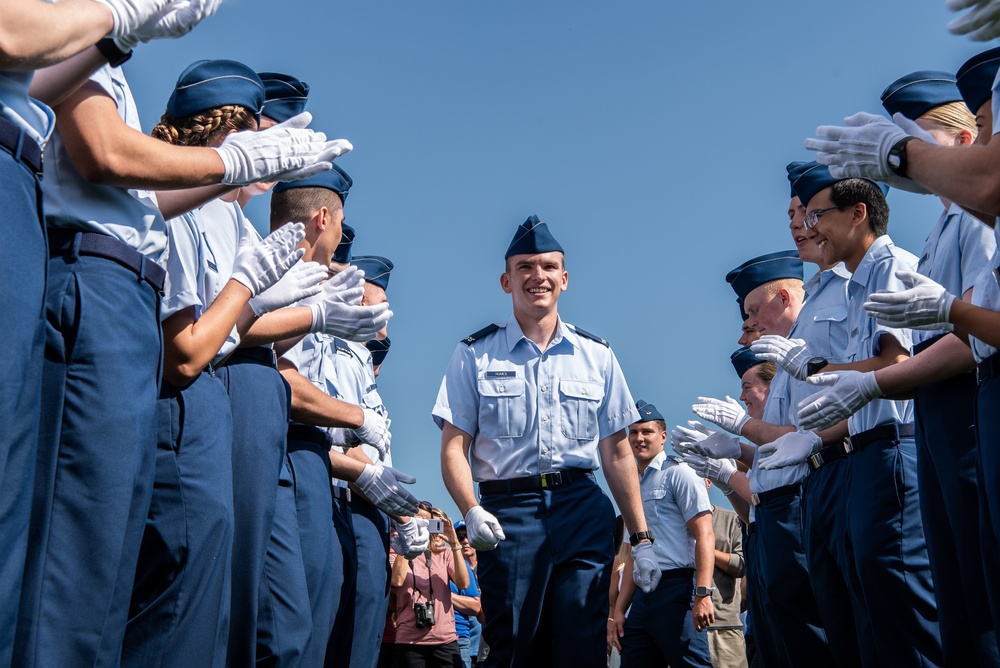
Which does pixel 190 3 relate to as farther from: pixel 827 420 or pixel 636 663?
pixel 636 663

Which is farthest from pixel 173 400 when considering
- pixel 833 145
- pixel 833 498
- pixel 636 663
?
pixel 636 663

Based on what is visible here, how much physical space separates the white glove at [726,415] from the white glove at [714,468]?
3.11 ft

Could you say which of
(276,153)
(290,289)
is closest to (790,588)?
(290,289)

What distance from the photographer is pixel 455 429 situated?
599 cm

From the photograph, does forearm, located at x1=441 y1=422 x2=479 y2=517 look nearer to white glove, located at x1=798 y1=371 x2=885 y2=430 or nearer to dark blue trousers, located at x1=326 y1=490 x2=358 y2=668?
dark blue trousers, located at x1=326 y1=490 x2=358 y2=668

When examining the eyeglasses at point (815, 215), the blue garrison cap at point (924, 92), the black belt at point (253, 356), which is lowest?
the black belt at point (253, 356)

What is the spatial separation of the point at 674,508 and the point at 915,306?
5273mm

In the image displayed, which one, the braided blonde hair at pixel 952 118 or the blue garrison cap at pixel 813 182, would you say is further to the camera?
the blue garrison cap at pixel 813 182

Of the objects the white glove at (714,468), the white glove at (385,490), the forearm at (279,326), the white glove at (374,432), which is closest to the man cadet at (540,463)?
the white glove at (385,490)

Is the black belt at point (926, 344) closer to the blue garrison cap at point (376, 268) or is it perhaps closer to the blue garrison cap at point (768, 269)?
the blue garrison cap at point (768, 269)

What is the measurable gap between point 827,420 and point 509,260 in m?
2.54

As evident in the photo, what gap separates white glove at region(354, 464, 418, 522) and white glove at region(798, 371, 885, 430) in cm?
210

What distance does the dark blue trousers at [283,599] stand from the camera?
152 inches

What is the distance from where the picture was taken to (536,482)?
5.67 m
